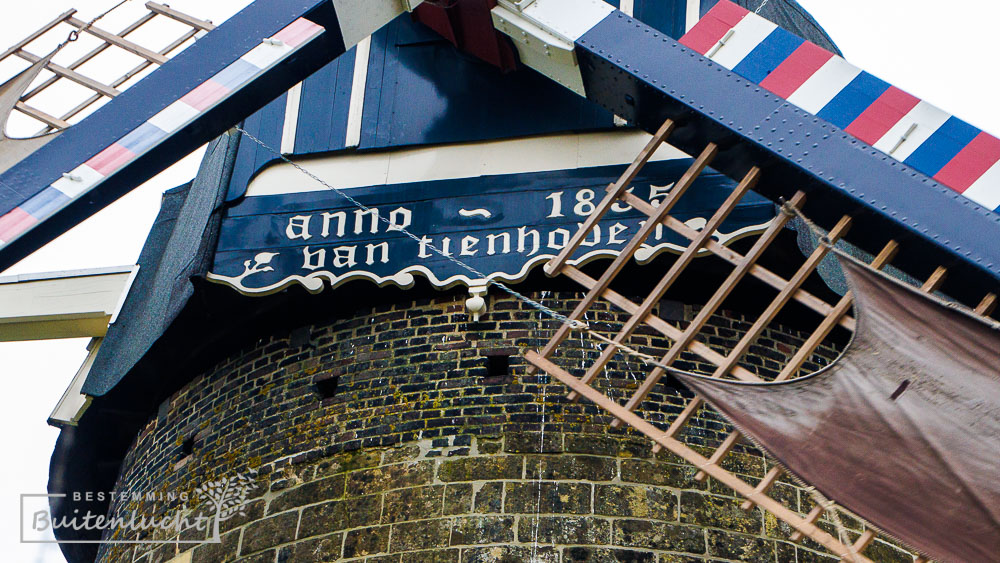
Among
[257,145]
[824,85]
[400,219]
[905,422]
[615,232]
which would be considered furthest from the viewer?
[257,145]

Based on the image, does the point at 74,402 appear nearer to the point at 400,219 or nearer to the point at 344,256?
the point at 344,256

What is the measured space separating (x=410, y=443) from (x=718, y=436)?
5.30 ft

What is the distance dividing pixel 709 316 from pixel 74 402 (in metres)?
4.67

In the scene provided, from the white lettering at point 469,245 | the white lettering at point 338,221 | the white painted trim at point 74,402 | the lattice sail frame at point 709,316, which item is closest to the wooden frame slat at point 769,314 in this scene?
the lattice sail frame at point 709,316

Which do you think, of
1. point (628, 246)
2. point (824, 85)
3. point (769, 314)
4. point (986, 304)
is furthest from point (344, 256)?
point (986, 304)

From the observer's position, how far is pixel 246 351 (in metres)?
Result: 8.41

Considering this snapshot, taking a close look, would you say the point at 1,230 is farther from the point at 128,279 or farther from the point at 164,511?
the point at 128,279

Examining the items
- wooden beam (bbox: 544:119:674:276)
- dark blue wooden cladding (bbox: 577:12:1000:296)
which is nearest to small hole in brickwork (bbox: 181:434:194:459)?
wooden beam (bbox: 544:119:674:276)

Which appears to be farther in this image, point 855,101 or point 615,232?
point 615,232

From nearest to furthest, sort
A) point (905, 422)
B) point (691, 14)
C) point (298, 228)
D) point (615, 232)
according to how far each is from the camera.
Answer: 1. point (905, 422)
2. point (615, 232)
3. point (298, 228)
4. point (691, 14)

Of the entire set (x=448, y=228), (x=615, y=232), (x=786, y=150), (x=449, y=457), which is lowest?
(x=449, y=457)

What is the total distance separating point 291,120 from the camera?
28.6ft

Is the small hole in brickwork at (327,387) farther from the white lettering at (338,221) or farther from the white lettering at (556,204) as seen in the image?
the white lettering at (556,204)

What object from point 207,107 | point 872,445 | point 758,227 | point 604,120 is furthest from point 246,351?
point 872,445
